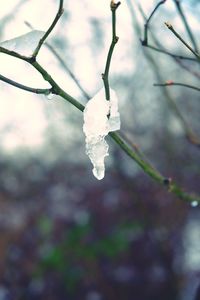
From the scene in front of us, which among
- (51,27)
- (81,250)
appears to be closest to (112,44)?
(51,27)

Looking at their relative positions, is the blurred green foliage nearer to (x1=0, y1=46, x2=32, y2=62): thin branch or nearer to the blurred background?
the blurred background

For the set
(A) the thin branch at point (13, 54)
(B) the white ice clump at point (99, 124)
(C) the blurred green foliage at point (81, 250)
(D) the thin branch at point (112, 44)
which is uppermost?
(C) the blurred green foliage at point (81, 250)

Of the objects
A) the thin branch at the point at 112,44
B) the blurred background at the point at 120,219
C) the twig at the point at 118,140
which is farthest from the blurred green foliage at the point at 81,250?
the thin branch at the point at 112,44

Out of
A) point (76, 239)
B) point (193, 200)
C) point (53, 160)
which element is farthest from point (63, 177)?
point (193, 200)

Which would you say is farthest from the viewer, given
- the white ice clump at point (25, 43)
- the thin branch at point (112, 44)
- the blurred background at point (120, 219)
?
the blurred background at point (120, 219)

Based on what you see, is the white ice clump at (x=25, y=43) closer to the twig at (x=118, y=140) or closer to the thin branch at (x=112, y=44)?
the twig at (x=118, y=140)

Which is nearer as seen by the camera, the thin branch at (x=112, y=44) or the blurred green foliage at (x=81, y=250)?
the thin branch at (x=112, y=44)

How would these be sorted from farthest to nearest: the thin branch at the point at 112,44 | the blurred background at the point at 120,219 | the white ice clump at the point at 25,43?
the blurred background at the point at 120,219 → the white ice clump at the point at 25,43 → the thin branch at the point at 112,44
